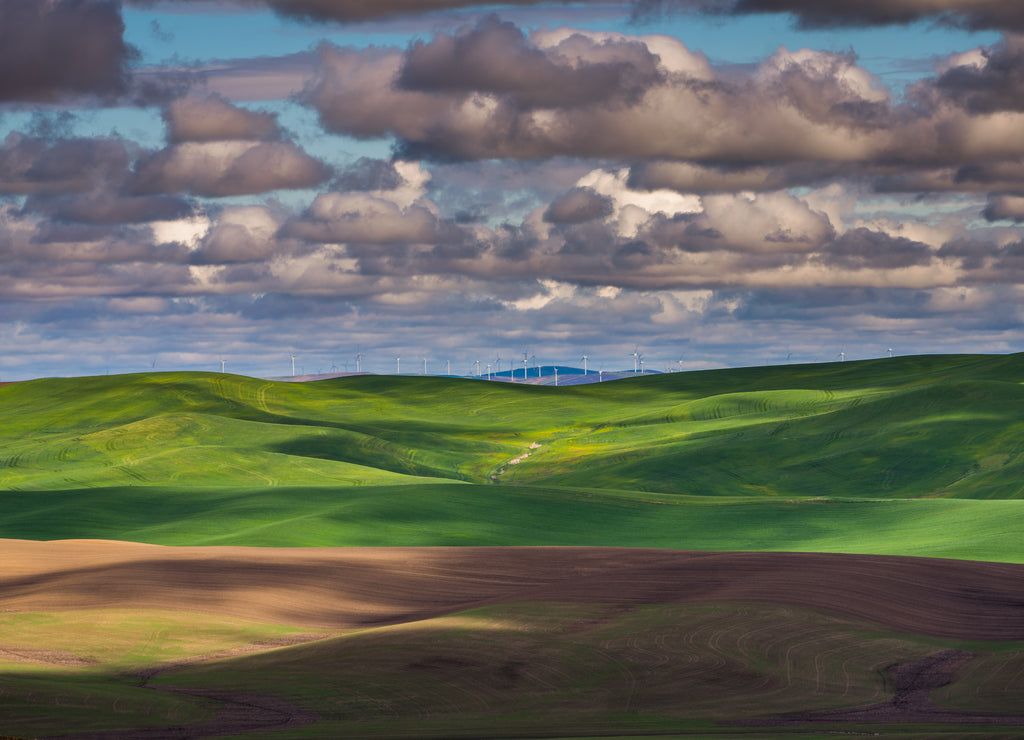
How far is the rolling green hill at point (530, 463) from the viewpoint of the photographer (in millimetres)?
47000

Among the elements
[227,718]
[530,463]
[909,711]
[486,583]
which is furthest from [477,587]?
[530,463]

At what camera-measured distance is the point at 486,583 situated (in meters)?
30.9

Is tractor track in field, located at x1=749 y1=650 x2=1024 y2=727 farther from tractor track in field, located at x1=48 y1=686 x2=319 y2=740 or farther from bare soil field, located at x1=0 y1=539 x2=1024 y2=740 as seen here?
tractor track in field, located at x1=48 y1=686 x2=319 y2=740

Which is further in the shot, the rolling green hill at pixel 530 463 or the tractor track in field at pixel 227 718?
the rolling green hill at pixel 530 463

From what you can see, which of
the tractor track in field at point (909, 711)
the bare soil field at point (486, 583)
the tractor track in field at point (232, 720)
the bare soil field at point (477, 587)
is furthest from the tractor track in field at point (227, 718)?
the bare soil field at point (486, 583)

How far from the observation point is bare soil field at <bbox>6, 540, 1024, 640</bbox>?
26.8m

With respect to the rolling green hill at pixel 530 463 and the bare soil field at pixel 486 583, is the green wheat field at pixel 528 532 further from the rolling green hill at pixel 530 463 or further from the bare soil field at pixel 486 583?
the bare soil field at pixel 486 583

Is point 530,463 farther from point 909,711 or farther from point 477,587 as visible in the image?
point 909,711

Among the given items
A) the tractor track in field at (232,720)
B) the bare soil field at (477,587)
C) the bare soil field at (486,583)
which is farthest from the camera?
the bare soil field at (486,583)

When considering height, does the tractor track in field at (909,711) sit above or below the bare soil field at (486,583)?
below

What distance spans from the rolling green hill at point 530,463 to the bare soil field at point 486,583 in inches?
353

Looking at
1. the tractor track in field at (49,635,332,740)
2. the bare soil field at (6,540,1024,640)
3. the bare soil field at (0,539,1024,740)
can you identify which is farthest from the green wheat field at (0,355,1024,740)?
the bare soil field at (6,540,1024,640)

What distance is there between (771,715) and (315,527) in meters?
28.1

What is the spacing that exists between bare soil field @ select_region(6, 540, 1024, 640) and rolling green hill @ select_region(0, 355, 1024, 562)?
8.96m
